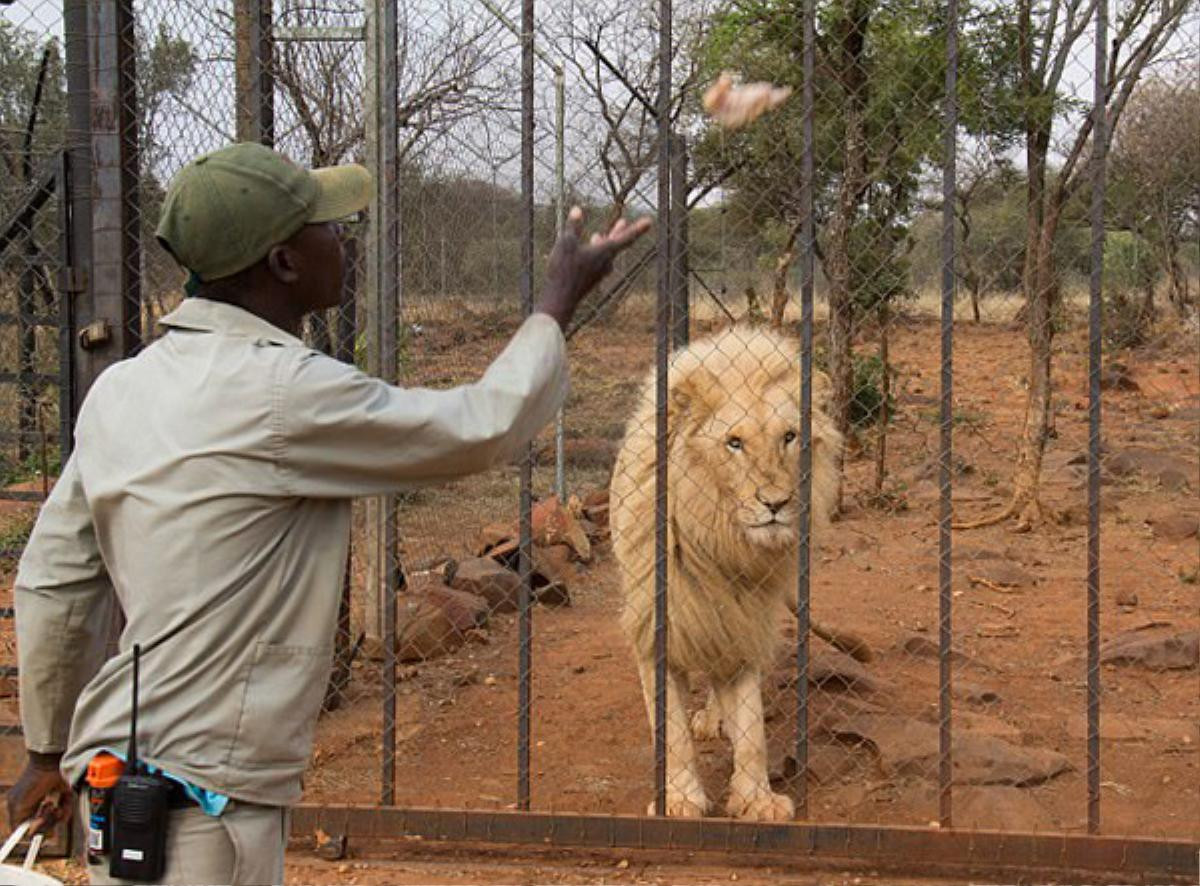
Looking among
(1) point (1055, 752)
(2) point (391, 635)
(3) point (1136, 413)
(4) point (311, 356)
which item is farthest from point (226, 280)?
(3) point (1136, 413)

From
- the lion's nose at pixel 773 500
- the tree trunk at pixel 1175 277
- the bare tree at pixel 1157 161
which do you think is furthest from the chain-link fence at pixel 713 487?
the tree trunk at pixel 1175 277

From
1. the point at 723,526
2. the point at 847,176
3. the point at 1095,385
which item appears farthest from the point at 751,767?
the point at 847,176

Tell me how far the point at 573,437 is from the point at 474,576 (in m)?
4.65

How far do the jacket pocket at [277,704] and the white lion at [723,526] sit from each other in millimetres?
3041

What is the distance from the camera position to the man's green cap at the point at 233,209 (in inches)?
85.0

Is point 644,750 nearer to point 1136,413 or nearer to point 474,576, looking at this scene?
point 474,576

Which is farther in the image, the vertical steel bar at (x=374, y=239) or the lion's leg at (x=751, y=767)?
the vertical steel bar at (x=374, y=239)

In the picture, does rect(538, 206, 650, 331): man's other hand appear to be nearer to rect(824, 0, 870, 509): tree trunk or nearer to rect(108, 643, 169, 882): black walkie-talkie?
rect(108, 643, 169, 882): black walkie-talkie

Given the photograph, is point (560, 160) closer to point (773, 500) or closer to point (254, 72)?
point (254, 72)

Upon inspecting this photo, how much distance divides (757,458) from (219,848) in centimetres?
327

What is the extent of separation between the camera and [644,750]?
230 inches

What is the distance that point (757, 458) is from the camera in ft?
16.7

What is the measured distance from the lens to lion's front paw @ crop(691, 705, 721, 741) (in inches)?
238

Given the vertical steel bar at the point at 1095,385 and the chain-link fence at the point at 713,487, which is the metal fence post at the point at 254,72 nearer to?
the chain-link fence at the point at 713,487
